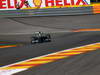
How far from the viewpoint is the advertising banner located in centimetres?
3048

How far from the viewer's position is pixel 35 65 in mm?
9438

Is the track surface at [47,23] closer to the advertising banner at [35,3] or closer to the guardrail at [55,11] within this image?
the guardrail at [55,11]

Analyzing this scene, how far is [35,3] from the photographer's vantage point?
30750 millimetres

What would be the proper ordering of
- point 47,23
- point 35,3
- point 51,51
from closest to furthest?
point 51,51
point 47,23
point 35,3

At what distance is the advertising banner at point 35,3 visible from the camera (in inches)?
1200

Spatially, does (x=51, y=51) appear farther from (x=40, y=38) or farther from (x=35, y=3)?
(x=35, y=3)

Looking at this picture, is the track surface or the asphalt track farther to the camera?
the track surface

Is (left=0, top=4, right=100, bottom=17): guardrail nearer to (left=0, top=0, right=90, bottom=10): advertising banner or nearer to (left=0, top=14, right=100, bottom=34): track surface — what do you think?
(left=0, top=14, right=100, bottom=34): track surface

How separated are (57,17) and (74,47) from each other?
44.1ft

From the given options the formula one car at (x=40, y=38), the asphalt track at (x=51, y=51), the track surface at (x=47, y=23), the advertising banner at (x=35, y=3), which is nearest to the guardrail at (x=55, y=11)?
the track surface at (x=47, y=23)

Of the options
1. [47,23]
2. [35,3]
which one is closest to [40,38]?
[47,23]

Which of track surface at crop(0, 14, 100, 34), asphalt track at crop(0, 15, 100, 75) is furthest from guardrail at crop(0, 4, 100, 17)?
asphalt track at crop(0, 15, 100, 75)

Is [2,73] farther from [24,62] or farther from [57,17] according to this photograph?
[57,17]

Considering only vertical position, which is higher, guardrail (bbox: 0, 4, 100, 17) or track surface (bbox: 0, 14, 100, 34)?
guardrail (bbox: 0, 4, 100, 17)
